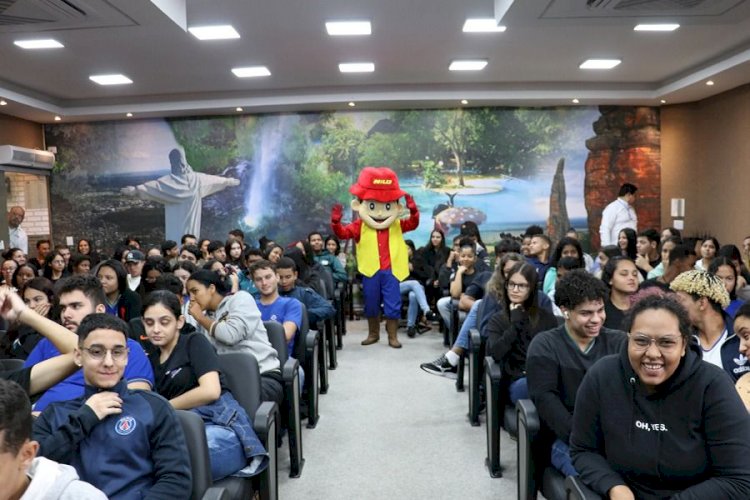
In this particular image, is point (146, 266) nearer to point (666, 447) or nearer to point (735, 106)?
point (666, 447)

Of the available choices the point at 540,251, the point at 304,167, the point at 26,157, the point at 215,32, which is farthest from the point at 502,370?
the point at 26,157

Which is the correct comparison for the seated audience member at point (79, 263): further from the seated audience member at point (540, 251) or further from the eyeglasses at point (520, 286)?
the eyeglasses at point (520, 286)

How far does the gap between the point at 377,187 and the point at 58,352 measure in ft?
15.3

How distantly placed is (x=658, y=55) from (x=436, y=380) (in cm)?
491

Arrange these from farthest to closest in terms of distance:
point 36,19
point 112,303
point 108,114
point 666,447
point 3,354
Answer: point 108,114 → point 36,19 → point 112,303 → point 3,354 → point 666,447

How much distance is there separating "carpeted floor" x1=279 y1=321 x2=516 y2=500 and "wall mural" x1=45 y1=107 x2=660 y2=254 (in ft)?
15.5

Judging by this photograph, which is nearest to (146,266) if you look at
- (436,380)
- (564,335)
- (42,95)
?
(436,380)

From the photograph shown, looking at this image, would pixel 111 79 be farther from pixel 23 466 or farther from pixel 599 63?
pixel 23 466

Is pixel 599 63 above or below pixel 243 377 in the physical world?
above

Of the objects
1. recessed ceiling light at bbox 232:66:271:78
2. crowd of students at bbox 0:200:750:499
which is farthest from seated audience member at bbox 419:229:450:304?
crowd of students at bbox 0:200:750:499

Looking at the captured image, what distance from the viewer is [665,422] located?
1.83 meters

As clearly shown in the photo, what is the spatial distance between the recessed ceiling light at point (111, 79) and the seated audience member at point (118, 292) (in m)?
4.49

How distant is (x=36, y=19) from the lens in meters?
5.37

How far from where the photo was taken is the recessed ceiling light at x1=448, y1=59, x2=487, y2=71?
7.73 metres
